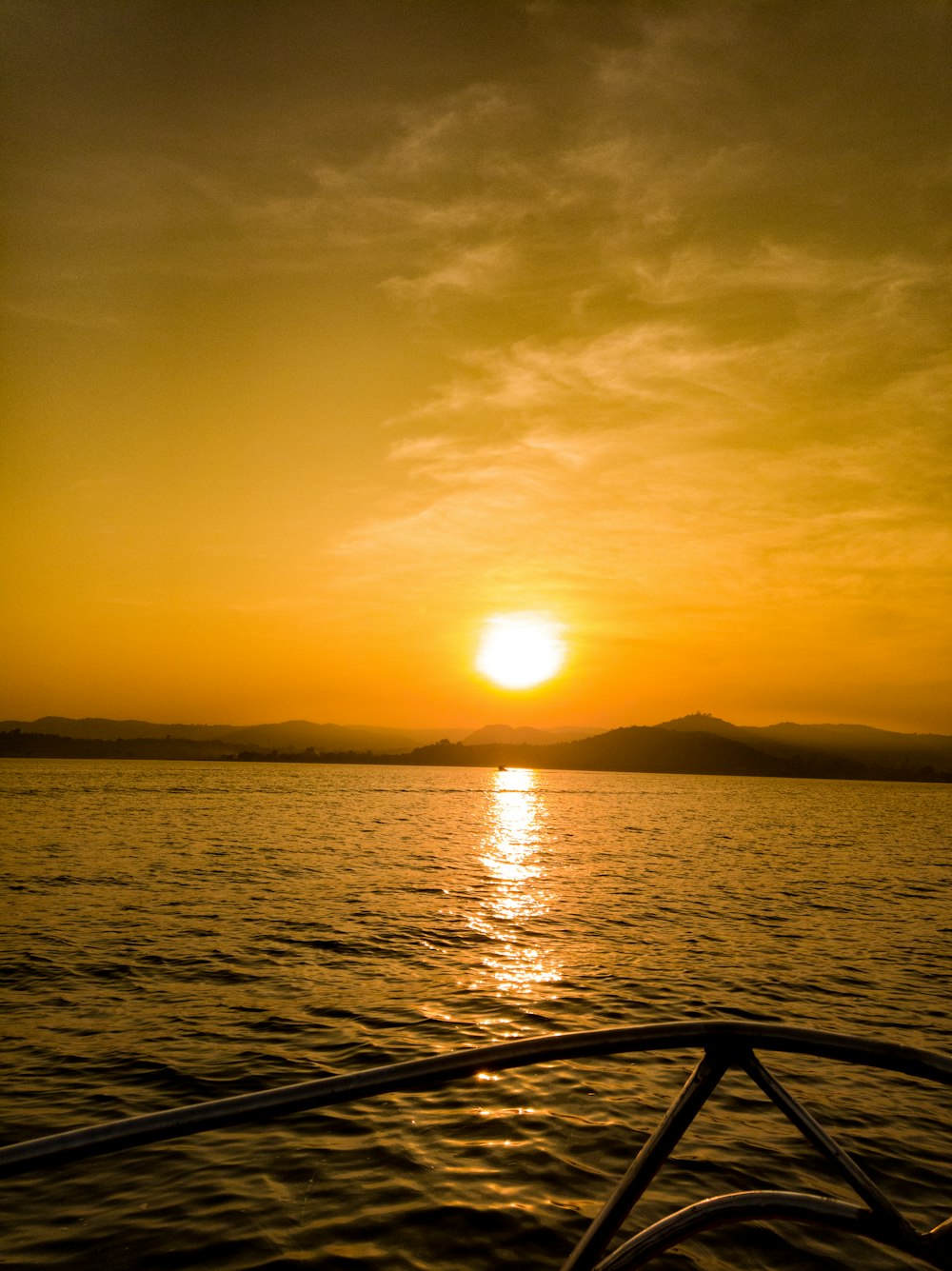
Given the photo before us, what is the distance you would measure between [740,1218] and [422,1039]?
14153 millimetres

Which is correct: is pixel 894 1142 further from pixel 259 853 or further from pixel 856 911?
pixel 259 853

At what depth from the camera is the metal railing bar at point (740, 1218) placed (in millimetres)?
3113

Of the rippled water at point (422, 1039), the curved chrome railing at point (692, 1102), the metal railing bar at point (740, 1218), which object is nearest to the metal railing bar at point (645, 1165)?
the curved chrome railing at point (692, 1102)

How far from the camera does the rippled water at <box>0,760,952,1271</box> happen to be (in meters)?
9.68

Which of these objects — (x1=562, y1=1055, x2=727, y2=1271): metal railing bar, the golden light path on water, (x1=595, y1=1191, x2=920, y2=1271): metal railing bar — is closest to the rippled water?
the golden light path on water

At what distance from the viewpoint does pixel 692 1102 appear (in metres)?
3.24

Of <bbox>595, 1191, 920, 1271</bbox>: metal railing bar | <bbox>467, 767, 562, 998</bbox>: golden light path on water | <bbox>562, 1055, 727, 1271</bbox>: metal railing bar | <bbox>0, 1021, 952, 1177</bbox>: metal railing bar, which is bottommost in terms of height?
<bbox>467, 767, 562, 998</bbox>: golden light path on water

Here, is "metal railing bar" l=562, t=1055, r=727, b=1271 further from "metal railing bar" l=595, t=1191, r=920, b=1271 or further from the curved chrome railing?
"metal railing bar" l=595, t=1191, r=920, b=1271

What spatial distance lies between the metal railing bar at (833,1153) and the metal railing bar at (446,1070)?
16 cm

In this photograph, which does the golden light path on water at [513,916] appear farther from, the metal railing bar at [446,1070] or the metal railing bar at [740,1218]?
the metal railing bar at [446,1070]

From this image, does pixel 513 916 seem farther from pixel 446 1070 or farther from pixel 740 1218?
pixel 446 1070

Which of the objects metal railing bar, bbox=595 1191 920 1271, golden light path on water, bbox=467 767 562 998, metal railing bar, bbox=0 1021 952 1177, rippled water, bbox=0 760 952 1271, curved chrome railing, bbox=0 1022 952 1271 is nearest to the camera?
metal railing bar, bbox=0 1021 952 1177

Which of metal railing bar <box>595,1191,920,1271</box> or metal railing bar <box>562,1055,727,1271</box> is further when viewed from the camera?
metal railing bar <box>595,1191,920,1271</box>

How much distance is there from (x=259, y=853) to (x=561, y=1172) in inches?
1692
